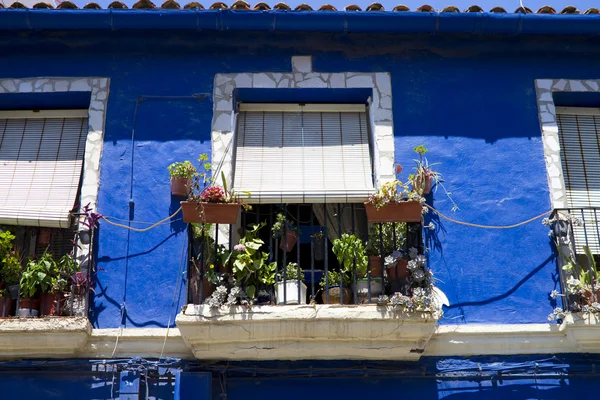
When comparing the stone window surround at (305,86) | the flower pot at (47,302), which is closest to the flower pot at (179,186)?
the stone window surround at (305,86)

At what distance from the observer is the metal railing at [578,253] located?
271 inches

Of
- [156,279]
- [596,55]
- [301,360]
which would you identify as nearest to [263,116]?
[156,279]

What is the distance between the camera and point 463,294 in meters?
7.14

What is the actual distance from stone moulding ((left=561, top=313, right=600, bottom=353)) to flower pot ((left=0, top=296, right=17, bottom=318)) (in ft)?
15.4

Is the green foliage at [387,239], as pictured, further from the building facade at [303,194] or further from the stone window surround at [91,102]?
the stone window surround at [91,102]

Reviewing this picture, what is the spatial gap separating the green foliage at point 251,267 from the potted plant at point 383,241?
0.87 m

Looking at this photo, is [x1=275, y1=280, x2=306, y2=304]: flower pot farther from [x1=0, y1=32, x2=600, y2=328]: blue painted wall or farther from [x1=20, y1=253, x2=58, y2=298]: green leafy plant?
[x1=20, y1=253, x2=58, y2=298]: green leafy plant

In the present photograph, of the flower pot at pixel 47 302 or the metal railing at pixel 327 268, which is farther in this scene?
the flower pot at pixel 47 302

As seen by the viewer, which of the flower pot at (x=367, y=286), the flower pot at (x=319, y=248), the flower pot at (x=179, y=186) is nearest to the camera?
the flower pot at (x=367, y=286)

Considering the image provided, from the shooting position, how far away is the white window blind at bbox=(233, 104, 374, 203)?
7562 mm

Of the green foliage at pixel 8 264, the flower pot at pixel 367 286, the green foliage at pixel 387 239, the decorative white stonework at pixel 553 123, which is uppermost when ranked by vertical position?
the decorative white stonework at pixel 553 123

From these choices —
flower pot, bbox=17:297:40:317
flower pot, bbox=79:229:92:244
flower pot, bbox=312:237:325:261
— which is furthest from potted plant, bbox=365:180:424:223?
flower pot, bbox=17:297:40:317

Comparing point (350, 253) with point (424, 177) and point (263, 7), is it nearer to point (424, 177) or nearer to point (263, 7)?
point (424, 177)

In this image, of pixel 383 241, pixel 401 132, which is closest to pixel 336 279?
pixel 383 241
